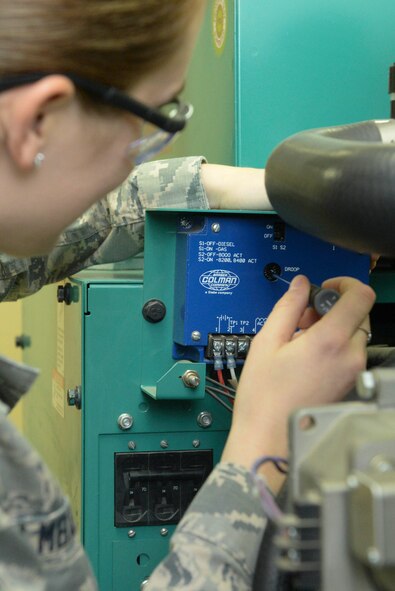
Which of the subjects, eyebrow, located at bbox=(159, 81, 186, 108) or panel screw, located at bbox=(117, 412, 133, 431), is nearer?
eyebrow, located at bbox=(159, 81, 186, 108)

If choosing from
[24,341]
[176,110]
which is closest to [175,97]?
[176,110]

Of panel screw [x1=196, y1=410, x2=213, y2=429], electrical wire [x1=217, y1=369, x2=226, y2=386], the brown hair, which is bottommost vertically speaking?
panel screw [x1=196, y1=410, x2=213, y2=429]

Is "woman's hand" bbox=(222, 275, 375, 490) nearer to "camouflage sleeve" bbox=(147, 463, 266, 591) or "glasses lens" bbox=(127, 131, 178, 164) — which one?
"camouflage sleeve" bbox=(147, 463, 266, 591)

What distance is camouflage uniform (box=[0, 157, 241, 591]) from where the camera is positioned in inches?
Answer: 24.1

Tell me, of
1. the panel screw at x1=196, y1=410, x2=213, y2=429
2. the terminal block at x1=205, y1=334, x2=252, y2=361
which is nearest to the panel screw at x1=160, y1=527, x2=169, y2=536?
the panel screw at x1=196, y1=410, x2=213, y2=429

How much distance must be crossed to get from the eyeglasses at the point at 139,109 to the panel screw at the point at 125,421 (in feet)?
1.34

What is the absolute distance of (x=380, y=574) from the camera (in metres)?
0.47

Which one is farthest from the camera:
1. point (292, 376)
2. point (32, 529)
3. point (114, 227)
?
point (114, 227)

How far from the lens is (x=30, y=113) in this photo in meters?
0.63

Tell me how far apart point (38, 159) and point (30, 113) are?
0.15 ft

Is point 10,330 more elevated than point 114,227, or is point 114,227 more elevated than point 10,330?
point 114,227

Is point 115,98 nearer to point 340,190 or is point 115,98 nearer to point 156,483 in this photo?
point 340,190

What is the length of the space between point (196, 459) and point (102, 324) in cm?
22

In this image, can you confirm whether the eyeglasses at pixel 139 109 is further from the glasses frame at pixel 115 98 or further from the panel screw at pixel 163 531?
the panel screw at pixel 163 531
